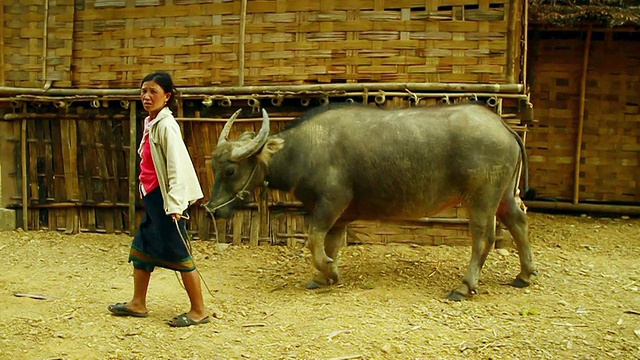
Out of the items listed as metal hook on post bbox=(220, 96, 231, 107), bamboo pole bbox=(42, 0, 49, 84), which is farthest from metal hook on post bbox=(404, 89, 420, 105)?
bamboo pole bbox=(42, 0, 49, 84)

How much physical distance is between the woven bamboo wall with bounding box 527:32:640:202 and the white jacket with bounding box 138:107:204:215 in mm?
6347

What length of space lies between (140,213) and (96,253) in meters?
0.80

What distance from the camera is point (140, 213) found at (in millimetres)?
8016

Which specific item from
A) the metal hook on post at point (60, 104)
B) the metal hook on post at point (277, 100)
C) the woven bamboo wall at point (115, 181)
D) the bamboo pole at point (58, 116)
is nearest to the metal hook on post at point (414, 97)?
the woven bamboo wall at point (115, 181)

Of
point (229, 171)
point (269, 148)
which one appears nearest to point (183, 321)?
point (229, 171)

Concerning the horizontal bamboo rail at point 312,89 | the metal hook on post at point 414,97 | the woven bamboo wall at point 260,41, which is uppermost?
the woven bamboo wall at point 260,41

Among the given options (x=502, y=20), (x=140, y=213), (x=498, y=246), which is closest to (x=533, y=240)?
(x=498, y=246)

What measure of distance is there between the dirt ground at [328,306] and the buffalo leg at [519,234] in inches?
5.5

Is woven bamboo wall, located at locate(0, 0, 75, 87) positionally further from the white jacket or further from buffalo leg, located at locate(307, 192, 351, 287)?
buffalo leg, located at locate(307, 192, 351, 287)

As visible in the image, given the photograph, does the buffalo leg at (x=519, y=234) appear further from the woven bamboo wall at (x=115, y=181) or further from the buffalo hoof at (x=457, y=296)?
the woven bamboo wall at (x=115, y=181)

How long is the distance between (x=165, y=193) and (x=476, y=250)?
2.70 m

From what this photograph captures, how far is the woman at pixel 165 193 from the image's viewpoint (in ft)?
15.4

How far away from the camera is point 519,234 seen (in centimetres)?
614

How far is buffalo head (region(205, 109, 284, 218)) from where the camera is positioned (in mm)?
5777
